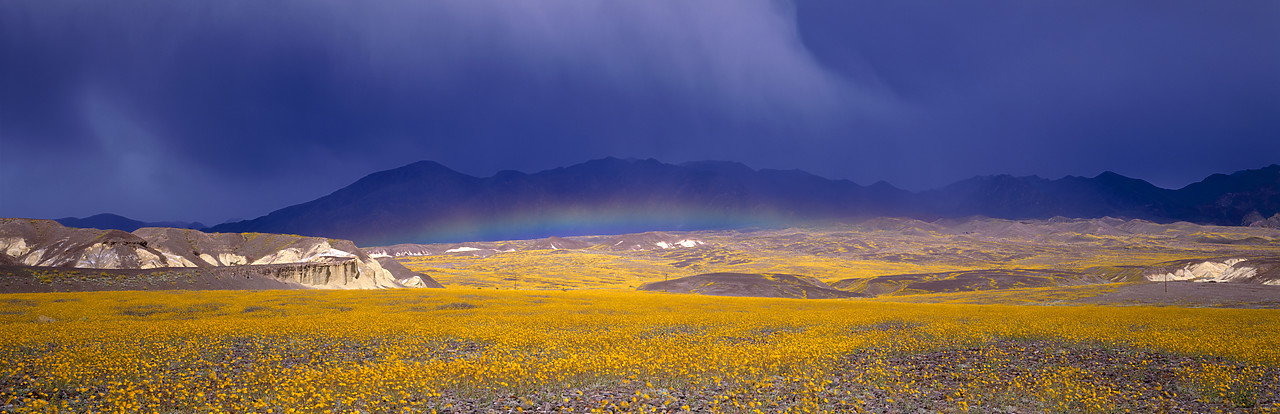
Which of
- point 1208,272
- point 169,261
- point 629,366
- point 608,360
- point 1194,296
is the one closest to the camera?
point 629,366

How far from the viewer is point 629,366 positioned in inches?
670

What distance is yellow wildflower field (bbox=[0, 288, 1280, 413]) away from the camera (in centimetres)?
1301

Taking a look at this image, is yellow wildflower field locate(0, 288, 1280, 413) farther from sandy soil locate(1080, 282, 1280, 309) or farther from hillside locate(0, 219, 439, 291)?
sandy soil locate(1080, 282, 1280, 309)

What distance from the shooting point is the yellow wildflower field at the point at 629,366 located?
13.0m

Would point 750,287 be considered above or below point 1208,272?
below

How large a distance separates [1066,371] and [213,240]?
104m

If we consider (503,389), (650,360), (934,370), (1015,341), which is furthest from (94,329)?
(1015,341)

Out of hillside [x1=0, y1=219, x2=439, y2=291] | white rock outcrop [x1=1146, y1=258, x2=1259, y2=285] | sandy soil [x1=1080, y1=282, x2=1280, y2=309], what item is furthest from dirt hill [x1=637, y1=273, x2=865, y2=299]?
white rock outcrop [x1=1146, y1=258, x2=1259, y2=285]

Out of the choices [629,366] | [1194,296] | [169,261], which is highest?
[169,261]

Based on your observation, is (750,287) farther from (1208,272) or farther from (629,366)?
(1208,272)

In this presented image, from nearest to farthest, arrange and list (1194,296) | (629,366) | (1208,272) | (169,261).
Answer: (629,366) < (1194,296) < (169,261) < (1208,272)

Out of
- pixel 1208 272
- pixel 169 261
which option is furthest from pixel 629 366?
pixel 1208 272

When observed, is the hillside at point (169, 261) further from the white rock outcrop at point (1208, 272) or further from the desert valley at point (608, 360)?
the white rock outcrop at point (1208, 272)

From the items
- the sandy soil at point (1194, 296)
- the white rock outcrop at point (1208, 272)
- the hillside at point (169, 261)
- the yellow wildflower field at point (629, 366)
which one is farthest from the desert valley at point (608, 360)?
the white rock outcrop at point (1208, 272)
